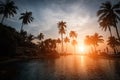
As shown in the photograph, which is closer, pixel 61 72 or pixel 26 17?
pixel 61 72

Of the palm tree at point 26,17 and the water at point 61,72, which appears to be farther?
the palm tree at point 26,17

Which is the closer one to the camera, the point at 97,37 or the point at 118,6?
the point at 118,6

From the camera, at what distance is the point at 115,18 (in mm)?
39062

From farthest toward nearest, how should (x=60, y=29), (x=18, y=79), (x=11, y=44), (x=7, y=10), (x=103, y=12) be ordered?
(x=60, y=29)
(x=7, y=10)
(x=103, y=12)
(x=11, y=44)
(x=18, y=79)

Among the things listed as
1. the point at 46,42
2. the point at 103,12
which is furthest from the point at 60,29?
the point at 103,12

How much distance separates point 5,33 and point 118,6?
134 feet

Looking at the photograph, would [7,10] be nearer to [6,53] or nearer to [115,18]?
[6,53]

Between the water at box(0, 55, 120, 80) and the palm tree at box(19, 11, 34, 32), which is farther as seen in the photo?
the palm tree at box(19, 11, 34, 32)

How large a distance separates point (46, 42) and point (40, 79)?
71271mm

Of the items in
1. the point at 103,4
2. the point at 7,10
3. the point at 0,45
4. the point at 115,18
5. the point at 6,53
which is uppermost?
the point at 7,10

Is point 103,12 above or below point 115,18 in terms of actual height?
above

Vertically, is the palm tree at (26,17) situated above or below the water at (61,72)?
above

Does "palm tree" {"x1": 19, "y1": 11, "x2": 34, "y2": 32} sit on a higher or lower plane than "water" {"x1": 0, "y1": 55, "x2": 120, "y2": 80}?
higher

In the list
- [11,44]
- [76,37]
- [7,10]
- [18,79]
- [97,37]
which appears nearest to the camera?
[18,79]
